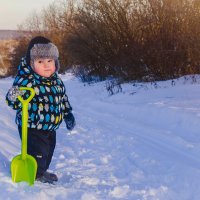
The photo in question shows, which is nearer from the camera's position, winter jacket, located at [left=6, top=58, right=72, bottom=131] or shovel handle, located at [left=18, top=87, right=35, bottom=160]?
shovel handle, located at [left=18, top=87, right=35, bottom=160]

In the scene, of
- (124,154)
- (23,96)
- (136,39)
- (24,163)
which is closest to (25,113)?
(23,96)

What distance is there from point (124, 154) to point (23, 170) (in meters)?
1.90

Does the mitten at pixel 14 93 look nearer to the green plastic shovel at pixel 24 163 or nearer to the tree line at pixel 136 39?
the green plastic shovel at pixel 24 163

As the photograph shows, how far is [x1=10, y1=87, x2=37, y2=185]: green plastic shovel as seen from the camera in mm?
3715

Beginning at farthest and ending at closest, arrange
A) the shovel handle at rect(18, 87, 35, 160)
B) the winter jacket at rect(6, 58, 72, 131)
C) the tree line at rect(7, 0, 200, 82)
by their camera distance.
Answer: the tree line at rect(7, 0, 200, 82)
the winter jacket at rect(6, 58, 72, 131)
the shovel handle at rect(18, 87, 35, 160)

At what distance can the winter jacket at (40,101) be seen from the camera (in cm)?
385

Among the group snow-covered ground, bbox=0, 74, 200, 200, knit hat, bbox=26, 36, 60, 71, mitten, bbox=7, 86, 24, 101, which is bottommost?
snow-covered ground, bbox=0, 74, 200, 200

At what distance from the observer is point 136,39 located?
1434cm

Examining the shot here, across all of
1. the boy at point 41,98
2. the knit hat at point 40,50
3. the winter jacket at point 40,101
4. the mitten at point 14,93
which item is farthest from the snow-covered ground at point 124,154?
the knit hat at point 40,50

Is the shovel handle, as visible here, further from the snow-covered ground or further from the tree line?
the tree line

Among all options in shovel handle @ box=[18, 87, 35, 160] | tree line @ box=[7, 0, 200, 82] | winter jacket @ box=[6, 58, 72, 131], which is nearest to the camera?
shovel handle @ box=[18, 87, 35, 160]

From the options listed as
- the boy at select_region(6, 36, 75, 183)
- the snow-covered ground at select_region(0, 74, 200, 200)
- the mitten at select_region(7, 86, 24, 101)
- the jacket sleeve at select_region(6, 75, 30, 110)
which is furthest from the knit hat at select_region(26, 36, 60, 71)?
the snow-covered ground at select_region(0, 74, 200, 200)

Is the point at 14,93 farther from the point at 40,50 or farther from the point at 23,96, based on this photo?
the point at 40,50

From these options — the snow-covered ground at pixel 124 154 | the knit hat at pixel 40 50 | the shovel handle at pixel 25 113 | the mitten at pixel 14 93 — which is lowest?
the snow-covered ground at pixel 124 154
